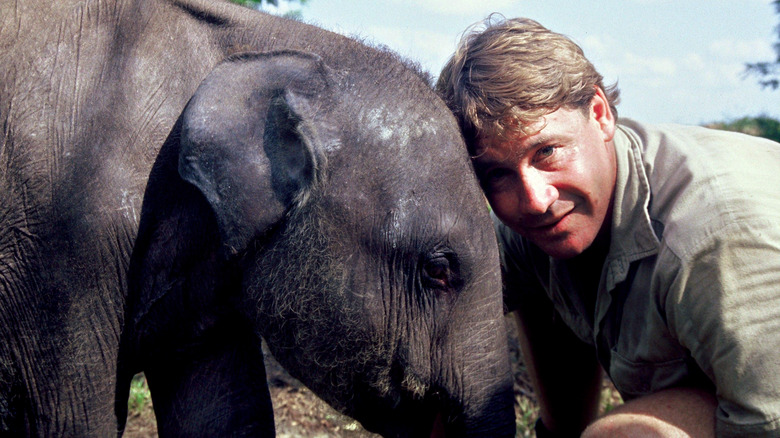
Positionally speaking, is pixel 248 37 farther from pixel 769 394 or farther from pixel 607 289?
pixel 769 394

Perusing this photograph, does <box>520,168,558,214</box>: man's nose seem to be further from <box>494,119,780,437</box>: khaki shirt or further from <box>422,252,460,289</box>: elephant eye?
<box>422,252,460,289</box>: elephant eye

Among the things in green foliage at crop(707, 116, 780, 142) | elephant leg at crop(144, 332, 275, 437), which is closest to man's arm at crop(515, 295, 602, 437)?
elephant leg at crop(144, 332, 275, 437)

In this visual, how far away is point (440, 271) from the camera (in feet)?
8.91

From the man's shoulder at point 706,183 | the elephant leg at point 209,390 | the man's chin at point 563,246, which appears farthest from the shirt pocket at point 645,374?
the elephant leg at point 209,390

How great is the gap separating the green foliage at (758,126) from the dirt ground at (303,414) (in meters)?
7.11

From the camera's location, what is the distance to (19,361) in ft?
8.77

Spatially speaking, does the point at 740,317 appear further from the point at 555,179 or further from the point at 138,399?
the point at 138,399

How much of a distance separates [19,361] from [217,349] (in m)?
0.72

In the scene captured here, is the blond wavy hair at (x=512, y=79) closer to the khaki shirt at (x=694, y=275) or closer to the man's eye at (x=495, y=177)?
the man's eye at (x=495, y=177)

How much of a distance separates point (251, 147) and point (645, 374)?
75.7 inches

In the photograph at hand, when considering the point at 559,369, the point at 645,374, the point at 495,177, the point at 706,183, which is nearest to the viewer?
the point at 706,183

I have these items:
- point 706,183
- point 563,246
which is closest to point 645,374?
point 563,246

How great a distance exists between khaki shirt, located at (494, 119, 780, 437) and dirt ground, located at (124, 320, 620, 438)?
175 cm

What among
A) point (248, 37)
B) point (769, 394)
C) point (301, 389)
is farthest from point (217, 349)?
point (301, 389)
